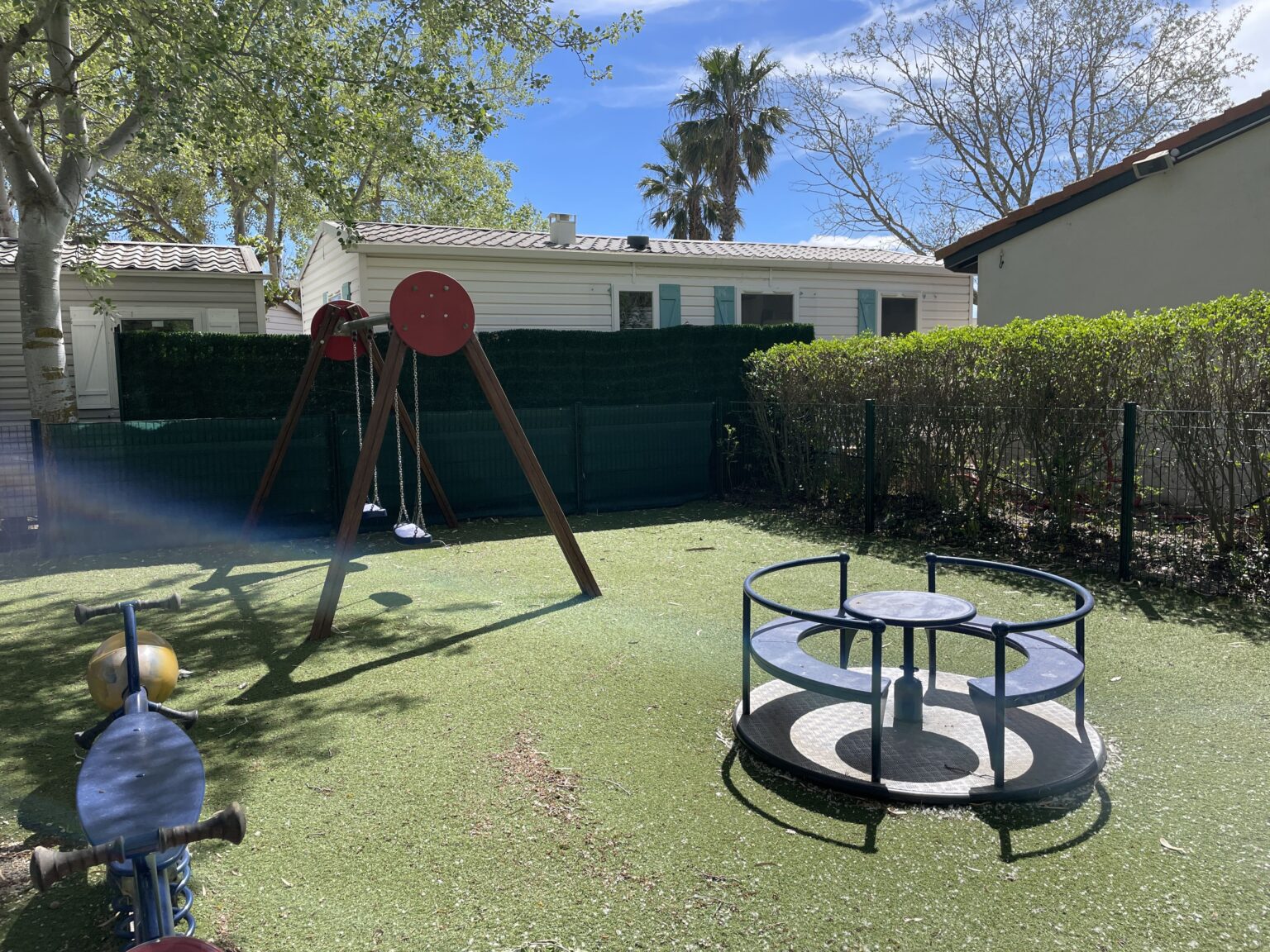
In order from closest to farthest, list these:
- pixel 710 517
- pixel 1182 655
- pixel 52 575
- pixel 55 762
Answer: pixel 55 762 < pixel 1182 655 < pixel 52 575 < pixel 710 517

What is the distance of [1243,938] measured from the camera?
2436 millimetres

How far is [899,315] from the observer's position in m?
17.7

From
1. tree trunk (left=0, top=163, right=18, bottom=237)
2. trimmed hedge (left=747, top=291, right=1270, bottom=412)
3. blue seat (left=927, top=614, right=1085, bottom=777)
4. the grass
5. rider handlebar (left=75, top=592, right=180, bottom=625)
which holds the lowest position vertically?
the grass

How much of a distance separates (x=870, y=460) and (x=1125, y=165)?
5.37 metres

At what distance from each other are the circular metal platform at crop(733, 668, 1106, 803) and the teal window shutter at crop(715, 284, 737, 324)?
12.0m

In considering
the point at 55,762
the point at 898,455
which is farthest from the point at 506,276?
the point at 55,762

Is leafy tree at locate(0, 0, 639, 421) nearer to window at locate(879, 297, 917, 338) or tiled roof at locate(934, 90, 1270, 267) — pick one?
tiled roof at locate(934, 90, 1270, 267)

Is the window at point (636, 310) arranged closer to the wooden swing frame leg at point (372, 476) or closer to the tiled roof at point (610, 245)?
the tiled roof at point (610, 245)

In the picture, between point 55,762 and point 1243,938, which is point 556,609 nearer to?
point 55,762

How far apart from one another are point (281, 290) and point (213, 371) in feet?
71.1

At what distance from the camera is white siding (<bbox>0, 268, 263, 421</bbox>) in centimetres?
1363

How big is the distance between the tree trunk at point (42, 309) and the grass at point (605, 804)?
4221mm

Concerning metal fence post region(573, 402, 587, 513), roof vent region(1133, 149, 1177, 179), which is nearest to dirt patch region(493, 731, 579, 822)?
metal fence post region(573, 402, 587, 513)

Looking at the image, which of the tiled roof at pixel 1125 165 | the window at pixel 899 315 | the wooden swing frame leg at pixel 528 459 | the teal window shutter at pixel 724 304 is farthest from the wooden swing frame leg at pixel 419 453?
the window at pixel 899 315
